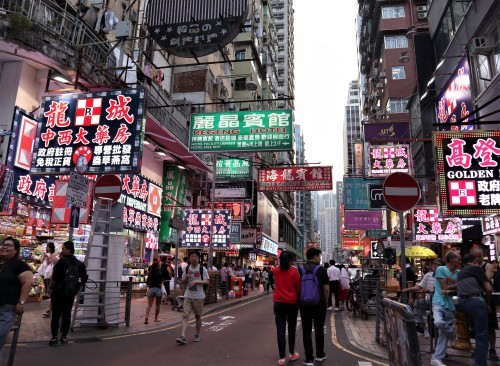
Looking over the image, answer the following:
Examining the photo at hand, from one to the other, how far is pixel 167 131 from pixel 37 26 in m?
7.52

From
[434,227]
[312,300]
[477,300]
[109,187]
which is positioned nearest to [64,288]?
[109,187]

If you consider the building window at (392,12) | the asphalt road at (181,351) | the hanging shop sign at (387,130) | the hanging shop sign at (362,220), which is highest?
the building window at (392,12)

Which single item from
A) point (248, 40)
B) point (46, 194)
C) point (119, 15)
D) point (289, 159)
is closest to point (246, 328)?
point (46, 194)

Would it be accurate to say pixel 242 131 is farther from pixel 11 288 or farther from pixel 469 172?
pixel 11 288

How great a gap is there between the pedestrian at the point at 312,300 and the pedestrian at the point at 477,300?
203cm

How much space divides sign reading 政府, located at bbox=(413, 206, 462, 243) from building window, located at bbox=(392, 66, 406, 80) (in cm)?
2406

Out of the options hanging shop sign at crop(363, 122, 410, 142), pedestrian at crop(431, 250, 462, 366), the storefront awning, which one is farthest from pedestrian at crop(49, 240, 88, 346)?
hanging shop sign at crop(363, 122, 410, 142)

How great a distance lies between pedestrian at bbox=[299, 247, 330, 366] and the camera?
20.7 feet

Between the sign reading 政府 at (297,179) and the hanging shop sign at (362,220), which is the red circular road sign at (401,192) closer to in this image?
the sign reading 政府 at (297,179)

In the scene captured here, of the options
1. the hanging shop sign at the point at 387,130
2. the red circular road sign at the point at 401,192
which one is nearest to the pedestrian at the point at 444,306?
the red circular road sign at the point at 401,192

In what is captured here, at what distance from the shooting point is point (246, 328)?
34.8 feet

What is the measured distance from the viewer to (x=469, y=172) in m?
9.38

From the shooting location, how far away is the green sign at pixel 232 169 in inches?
968

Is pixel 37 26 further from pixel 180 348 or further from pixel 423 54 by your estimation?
pixel 423 54
